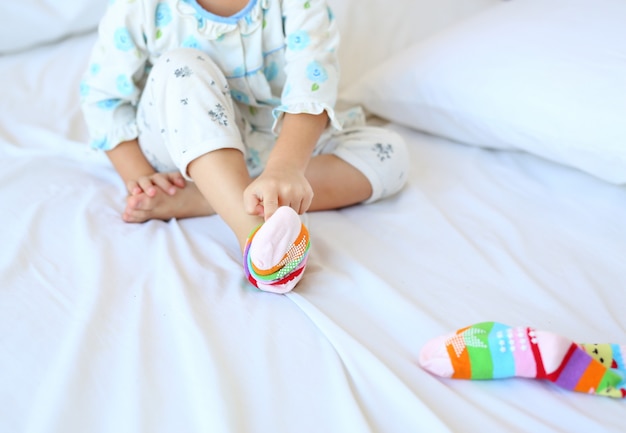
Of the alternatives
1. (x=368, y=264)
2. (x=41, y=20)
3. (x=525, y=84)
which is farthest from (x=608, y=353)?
(x=41, y=20)

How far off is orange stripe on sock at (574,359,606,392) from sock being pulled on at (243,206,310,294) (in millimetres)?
293

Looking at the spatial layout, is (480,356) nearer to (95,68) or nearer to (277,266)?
(277,266)

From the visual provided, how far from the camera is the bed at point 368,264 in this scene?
1.83 feet

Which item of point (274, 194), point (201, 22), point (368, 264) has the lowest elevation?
point (368, 264)

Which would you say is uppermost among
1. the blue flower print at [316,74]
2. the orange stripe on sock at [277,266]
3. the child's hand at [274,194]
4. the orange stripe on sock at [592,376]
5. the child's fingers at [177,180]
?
the blue flower print at [316,74]

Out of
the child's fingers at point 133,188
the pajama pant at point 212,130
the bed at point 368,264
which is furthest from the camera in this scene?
the child's fingers at point 133,188

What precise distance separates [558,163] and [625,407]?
1.60ft

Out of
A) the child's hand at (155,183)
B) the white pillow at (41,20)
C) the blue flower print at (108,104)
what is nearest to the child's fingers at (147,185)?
the child's hand at (155,183)

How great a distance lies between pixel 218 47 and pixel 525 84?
0.45m

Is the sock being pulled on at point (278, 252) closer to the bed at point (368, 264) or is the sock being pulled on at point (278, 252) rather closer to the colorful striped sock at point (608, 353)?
the bed at point (368, 264)

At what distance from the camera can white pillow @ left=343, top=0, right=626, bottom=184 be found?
87cm

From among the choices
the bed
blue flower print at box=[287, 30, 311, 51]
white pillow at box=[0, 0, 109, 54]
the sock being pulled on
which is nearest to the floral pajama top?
blue flower print at box=[287, 30, 311, 51]

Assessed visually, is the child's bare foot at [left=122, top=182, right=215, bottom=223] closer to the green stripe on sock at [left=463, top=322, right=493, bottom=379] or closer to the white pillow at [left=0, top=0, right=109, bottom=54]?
the green stripe on sock at [left=463, top=322, right=493, bottom=379]

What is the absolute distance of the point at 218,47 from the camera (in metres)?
0.92
